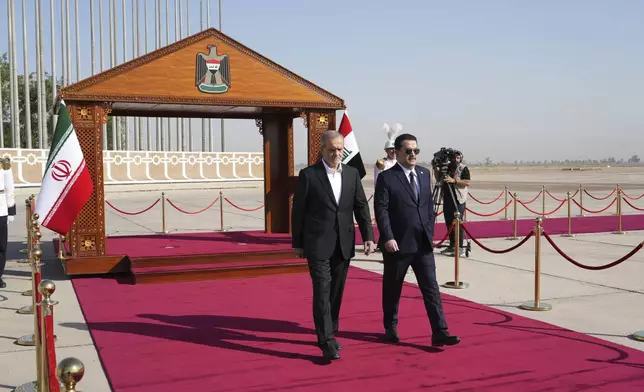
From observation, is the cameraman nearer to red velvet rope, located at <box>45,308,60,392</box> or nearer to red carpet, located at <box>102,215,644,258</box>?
red carpet, located at <box>102,215,644,258</box>

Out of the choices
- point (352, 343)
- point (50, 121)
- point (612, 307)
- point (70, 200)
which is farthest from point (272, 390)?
point (50, 121)

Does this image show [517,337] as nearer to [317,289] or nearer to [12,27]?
[317,289]

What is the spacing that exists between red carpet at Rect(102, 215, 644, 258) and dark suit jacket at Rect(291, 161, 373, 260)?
4.72 meters

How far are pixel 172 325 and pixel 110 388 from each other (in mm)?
1881

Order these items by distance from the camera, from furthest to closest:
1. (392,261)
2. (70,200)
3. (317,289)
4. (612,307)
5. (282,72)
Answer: (282,72)
(70,200)
(612,307)
(392,261)
(317,289)

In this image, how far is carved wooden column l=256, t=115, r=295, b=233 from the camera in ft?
41.3

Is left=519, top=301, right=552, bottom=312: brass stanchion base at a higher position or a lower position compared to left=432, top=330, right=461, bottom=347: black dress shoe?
lower

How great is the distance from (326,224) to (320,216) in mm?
85

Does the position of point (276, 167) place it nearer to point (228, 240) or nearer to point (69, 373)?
point (228, 240)

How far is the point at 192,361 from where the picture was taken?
538cm

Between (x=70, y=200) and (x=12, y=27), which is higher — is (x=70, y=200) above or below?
below

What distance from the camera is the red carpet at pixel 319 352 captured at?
4793mm

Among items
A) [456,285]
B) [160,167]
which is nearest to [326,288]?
[456,285]

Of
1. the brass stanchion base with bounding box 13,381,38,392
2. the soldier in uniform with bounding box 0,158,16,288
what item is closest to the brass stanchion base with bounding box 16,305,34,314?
the soldier in uniform with bounding box 0,158,16,288
